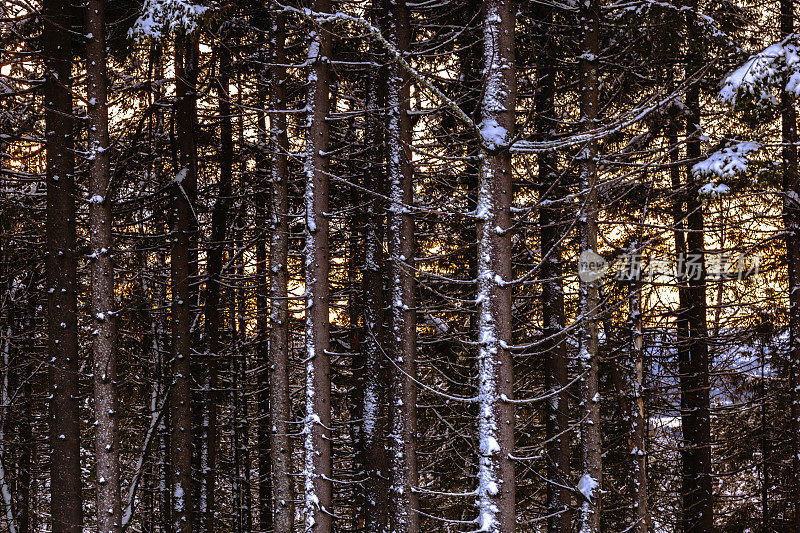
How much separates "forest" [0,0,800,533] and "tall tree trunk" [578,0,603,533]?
4 centimetres

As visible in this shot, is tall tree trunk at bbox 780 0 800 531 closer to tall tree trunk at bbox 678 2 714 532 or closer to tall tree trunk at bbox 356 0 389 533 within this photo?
tall tree trunk at bbox 678 2 714 532

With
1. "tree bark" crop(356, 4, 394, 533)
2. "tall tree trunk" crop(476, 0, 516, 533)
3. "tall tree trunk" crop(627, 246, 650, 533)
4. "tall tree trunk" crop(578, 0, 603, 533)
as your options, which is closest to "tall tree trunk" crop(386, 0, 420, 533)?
"tree bark" crop(356, 4, 394, 533)

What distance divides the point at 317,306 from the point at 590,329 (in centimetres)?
417

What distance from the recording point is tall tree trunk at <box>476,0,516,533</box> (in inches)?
220

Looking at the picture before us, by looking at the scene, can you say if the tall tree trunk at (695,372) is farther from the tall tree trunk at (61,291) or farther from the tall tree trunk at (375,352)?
the tall tree trunk at (61,291)

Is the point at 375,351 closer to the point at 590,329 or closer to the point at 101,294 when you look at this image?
the point at 590,329

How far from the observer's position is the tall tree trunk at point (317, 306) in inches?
360

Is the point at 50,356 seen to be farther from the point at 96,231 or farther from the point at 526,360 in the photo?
the point at 526,360

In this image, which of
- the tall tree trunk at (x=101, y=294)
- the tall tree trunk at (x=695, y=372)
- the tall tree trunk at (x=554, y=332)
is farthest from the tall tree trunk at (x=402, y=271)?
the tall tree trunk at (x=695, y=372)

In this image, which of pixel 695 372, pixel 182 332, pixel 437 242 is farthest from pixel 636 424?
pixel 182 332

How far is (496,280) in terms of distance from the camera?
5758 millimetres

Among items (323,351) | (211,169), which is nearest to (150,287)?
(211,169)

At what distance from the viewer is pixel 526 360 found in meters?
13.8

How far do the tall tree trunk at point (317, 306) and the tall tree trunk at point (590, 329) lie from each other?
3.86 metres
